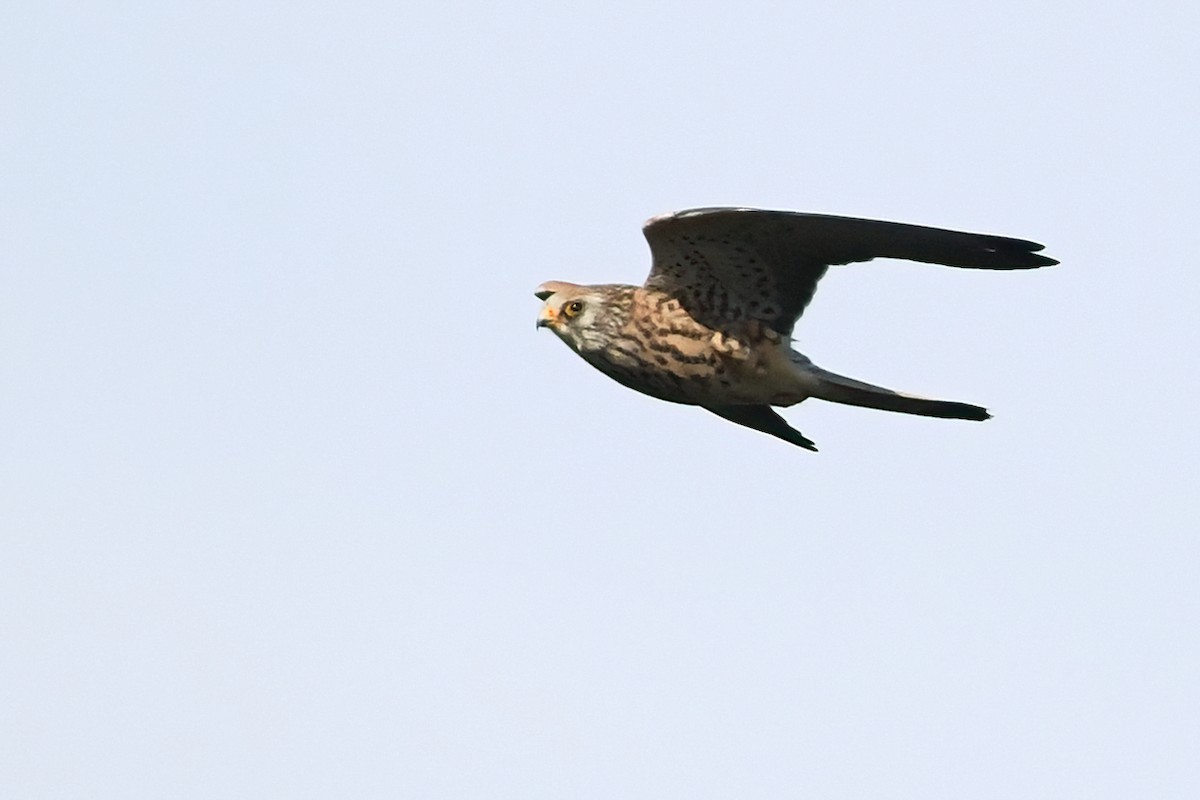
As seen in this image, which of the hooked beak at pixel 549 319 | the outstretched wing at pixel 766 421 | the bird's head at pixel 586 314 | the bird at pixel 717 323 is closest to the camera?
the bird at pixel 717 323

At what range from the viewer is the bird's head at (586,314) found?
11.0 metres

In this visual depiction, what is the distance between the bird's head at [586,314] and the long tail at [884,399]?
3.32 feet

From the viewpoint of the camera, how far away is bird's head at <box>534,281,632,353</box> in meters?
11.0

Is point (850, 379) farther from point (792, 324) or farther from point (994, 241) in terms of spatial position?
point (994, 241)

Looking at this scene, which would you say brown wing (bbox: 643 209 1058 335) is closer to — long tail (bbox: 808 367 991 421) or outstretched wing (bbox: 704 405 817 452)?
long tail (bbox: 808 367 991 421)

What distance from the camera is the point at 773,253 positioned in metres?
10.7

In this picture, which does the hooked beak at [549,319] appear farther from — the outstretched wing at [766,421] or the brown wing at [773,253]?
the outstretched wing at [766,421]

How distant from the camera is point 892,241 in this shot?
10.2 m

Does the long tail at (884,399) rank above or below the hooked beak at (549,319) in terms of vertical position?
below

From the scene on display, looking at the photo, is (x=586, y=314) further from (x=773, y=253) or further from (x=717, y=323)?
(x=773, y=253)

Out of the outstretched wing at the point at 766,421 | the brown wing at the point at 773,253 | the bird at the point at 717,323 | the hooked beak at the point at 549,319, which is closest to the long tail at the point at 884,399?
the bird at the point at 717,323

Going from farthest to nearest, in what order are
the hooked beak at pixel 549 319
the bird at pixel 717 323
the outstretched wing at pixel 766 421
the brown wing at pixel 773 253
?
the outstretched wing at pixel 766 421 < the hooked beak at pixel 549 319 < the bird at pixel 717 323 < the brown wing at pixel 773 253

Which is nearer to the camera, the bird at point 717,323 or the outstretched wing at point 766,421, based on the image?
the bird at point 717,323

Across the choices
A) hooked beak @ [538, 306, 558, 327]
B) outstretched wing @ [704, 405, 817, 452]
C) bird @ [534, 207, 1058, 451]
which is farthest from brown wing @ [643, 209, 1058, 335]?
outstretched wing @ [704, 405, 817, 452]
